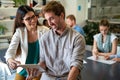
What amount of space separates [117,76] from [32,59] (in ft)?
3.01

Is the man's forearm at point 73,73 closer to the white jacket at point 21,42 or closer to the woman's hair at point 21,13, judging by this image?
the white jacket at point 21,42

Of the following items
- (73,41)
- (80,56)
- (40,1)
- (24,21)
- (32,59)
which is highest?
(40,1)

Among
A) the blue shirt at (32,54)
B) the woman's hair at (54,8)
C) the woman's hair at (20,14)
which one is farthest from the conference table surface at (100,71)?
the woman's hair at (54,8)

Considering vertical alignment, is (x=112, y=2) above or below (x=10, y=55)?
above

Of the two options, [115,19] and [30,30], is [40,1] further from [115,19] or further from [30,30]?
[30,30]

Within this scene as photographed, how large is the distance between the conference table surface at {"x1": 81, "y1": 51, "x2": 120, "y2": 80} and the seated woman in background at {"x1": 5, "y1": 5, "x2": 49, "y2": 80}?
598mm

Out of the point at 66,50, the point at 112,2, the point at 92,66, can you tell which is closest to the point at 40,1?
the point at 112,2

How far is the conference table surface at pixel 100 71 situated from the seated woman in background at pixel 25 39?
598 millimetres

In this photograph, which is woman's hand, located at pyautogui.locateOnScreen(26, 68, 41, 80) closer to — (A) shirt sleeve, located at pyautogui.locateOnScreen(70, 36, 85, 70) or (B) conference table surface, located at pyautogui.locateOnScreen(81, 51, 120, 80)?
(A) shirt sleeve, located at pyautogui.locateOnScreen(70, 36, 85, 70)

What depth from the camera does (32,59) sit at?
6.40 feet

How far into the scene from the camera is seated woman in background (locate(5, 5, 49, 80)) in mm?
1894

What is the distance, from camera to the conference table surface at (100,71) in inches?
78.6

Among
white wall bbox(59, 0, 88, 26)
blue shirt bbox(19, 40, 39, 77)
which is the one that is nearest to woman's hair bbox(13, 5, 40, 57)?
blue shirt bbox(19, 40, 39, 77)

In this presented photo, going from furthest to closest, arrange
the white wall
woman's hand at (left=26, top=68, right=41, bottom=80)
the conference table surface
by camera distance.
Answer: the white wall → the conference table surface → woman's hand at (left=26, top=68, right=41, bottom=80)
